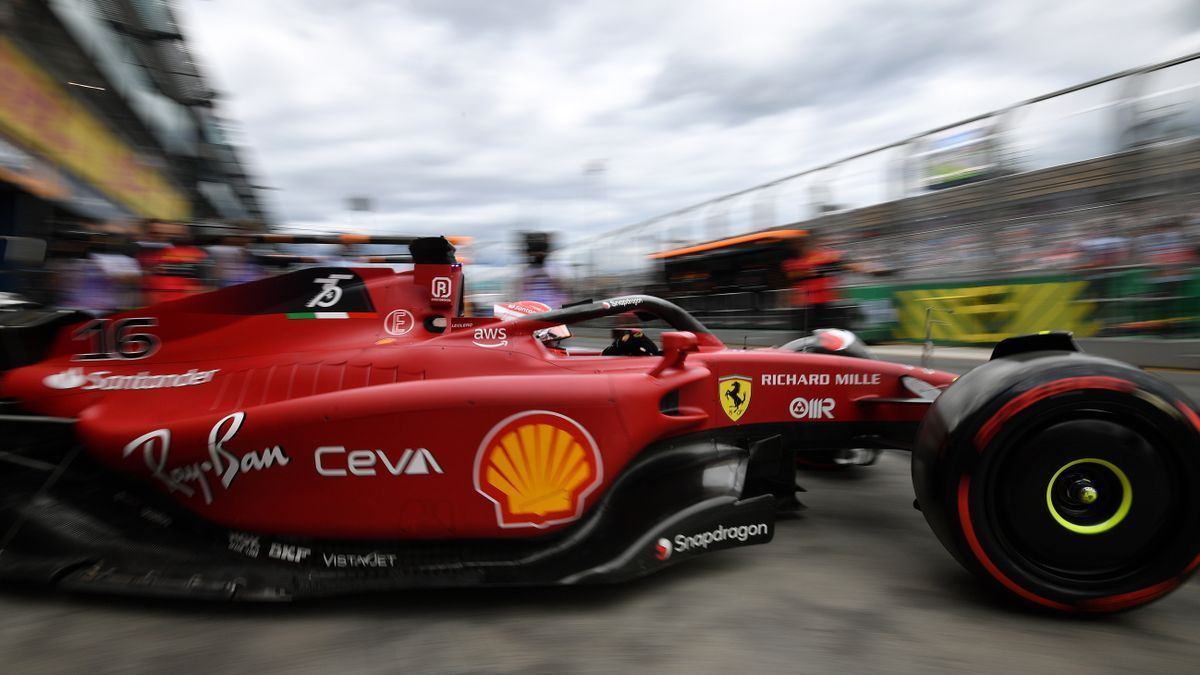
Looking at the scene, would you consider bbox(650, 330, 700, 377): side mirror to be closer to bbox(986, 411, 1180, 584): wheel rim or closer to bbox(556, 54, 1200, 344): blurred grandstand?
bbox(986, 411, 1180, 584): wheel rim

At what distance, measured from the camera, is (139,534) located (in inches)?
85.6

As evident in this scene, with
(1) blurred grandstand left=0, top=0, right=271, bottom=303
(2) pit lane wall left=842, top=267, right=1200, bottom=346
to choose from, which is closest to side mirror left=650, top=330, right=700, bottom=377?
(1) blurred grandstand left=0, top=0, right=271, bottom=303

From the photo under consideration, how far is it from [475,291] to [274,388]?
370cm

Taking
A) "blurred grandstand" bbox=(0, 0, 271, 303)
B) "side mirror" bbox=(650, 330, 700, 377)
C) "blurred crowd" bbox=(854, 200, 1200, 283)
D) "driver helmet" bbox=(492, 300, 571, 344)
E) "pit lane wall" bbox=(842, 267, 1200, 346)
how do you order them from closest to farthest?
"side mirror" bbox=(650, 330, 700, 377)
"driver helmet" bbox=(492, 300, 571, 344)
"blurred grandstand" bbox=(0, 0, 271, 303)
"pit lane wall" bbox=(842, 267, 1200, 346)
"blurred crowd" bbox=(854, 200, 1200, 283)

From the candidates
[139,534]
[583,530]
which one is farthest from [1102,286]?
[139,534]

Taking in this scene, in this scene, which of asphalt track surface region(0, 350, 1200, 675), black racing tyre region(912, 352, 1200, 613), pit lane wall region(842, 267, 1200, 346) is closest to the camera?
asphalt track surface region(0, 350, 1200, 675)

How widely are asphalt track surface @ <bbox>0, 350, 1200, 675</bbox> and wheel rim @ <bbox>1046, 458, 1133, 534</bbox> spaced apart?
0.29m

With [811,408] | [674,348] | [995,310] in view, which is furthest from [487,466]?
[995,310]

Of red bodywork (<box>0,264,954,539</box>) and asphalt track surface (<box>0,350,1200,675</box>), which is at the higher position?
red bodywork (<box>0,264,954,539</box>)

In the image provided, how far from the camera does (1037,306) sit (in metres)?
8.20

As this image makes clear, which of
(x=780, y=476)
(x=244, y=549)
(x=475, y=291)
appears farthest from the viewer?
(x=475, y=291)

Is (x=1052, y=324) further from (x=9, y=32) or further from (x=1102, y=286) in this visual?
(x=9, y=32)

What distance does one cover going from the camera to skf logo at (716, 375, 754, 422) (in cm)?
266

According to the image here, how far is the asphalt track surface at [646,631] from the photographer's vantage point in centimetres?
179
